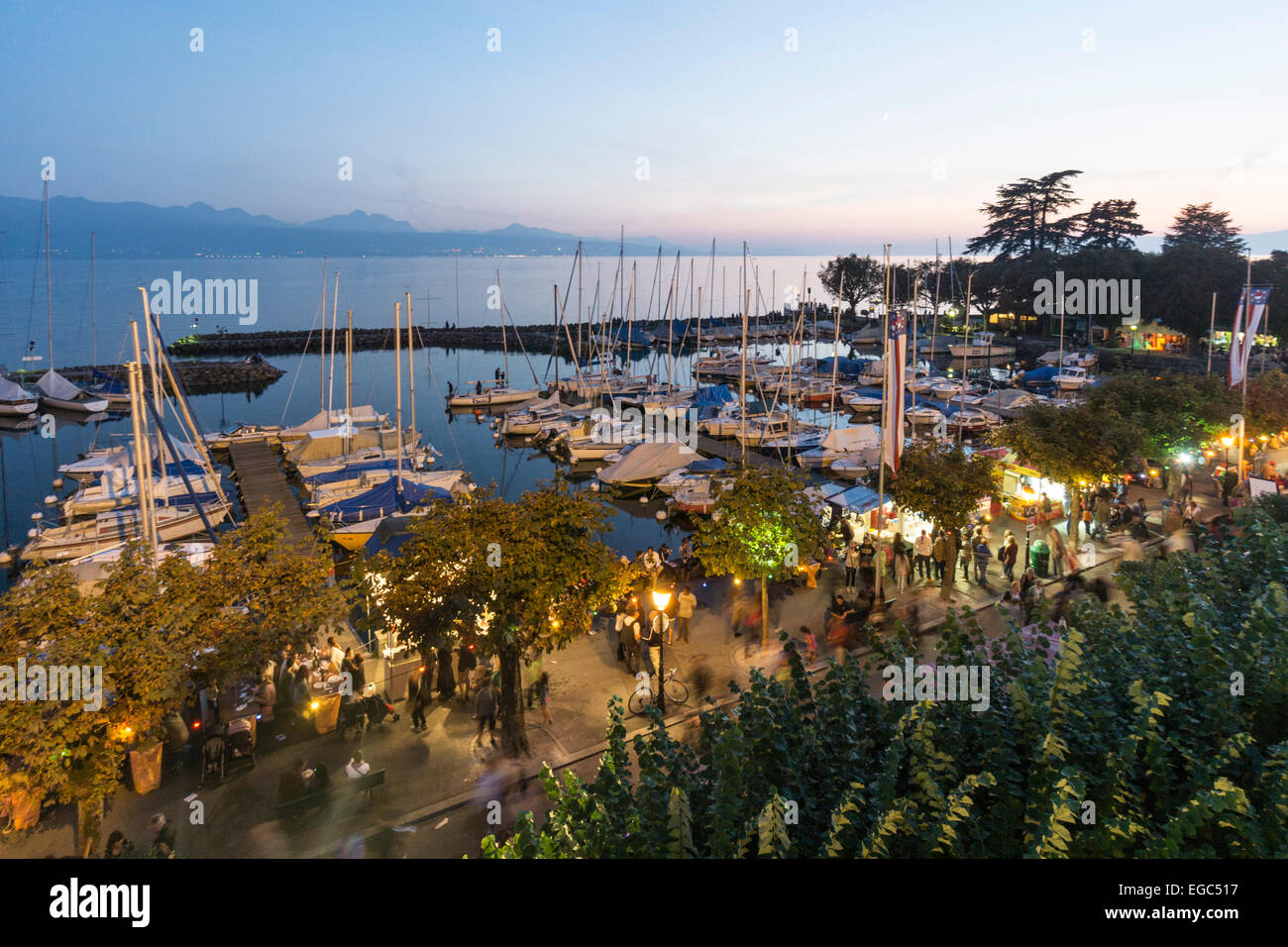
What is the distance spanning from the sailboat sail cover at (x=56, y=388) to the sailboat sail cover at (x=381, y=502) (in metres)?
42.3

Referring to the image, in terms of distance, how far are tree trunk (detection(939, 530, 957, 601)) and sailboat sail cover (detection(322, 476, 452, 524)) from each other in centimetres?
1615

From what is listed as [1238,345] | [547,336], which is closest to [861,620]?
[1238,345]

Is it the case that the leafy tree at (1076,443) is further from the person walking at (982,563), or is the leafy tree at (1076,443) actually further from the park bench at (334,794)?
the park bench at (334,794)

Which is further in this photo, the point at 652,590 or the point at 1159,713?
the point at 652,590

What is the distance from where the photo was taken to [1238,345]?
2281 centimetres

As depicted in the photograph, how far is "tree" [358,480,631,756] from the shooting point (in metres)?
10.9

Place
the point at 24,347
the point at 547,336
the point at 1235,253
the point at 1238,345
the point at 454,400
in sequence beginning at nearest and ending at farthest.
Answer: the point at 1238,345, the point at 454,400, the point at 1235,253, the point at 24,347, the point at 547,336

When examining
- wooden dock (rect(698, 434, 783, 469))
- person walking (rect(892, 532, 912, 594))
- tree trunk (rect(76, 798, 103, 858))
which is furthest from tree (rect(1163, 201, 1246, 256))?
tree trunk (rect(76, 798, 103, 858))

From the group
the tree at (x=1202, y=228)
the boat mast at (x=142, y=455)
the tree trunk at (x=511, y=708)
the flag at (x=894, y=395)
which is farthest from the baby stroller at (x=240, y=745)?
the tree at (x=1202, y=228)

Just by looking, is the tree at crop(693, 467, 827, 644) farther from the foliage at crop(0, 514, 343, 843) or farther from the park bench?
the foliage at crop(0, 514, 343, 843)

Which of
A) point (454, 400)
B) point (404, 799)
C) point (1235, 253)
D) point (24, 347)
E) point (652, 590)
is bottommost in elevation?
point (404, 799)

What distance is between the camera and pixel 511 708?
1174 centimetres

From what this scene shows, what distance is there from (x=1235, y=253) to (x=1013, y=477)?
63.4 m
